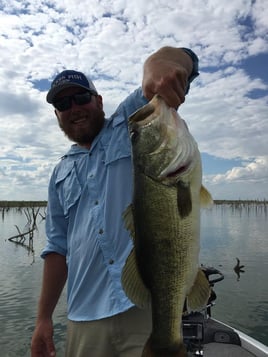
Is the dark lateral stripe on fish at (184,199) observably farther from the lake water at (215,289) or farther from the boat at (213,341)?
the lake water at (215,289)

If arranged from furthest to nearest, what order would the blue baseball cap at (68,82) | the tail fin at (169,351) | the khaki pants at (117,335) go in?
the blue baseball cap at (68,82)
the khaki pants at (117,335)
the tail fin at (169,351)

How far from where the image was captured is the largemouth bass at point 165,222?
2.03m

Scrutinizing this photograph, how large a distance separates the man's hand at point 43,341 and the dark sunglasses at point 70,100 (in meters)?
1.85

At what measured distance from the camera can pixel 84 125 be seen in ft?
10.9

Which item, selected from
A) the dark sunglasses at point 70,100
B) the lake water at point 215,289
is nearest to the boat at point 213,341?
the dark sunglasses at point 70,100

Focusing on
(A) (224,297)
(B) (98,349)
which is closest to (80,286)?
(B) (98,349)

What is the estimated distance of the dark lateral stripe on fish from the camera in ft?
6.54

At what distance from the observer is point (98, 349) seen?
2934mm

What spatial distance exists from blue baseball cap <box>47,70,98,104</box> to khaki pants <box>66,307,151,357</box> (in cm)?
182

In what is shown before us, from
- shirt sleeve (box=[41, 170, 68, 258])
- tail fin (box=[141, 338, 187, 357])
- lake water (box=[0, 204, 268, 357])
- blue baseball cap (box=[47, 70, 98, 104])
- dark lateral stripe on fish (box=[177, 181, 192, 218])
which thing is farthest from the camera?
lake water (box=[0, 204, 268, 357])

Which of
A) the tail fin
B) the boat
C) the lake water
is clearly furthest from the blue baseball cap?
the lake water

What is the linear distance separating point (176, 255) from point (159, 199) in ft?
1.01

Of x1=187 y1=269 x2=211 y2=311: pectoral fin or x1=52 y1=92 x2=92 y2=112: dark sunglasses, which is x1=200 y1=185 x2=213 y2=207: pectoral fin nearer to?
x1=187 y1=269 x2=211 y2=311: pectoral fin

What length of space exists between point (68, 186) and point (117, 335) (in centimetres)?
128
